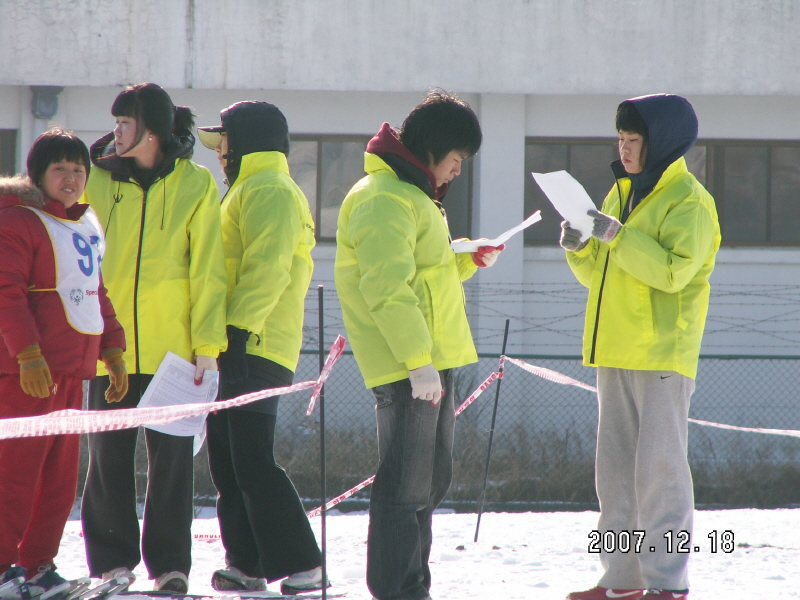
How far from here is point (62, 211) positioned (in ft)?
11.1

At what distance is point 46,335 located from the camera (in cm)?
325

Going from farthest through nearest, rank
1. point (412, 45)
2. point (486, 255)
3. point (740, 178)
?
1. point (740, 178)
2. point (412, 45)
3. point (486, 255)

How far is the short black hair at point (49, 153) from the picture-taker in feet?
11.2

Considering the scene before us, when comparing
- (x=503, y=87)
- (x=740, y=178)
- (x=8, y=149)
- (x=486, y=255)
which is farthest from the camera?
(x=740, y=178)

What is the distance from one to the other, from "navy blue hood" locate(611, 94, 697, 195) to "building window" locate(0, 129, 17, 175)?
27.2ft

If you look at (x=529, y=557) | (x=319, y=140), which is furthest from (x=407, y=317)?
(x=319, y=140)

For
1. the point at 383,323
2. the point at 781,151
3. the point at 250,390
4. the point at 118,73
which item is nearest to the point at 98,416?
the point at 250,390

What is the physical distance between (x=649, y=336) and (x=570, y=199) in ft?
1.96

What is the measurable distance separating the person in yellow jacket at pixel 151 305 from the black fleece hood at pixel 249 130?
0.27 m

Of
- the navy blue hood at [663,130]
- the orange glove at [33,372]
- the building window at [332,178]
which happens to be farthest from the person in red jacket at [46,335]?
the building window at [332,178]

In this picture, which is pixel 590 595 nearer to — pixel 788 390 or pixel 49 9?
pixel 788 390

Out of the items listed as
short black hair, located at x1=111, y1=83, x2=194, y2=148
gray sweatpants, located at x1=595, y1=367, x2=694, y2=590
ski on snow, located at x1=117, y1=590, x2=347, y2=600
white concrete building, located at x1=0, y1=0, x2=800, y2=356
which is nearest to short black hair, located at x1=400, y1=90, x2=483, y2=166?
short black hair, located at x1=111, y1=83, x2=194, y2=148

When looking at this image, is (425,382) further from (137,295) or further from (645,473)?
(137,295)

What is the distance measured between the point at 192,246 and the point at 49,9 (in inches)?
282
